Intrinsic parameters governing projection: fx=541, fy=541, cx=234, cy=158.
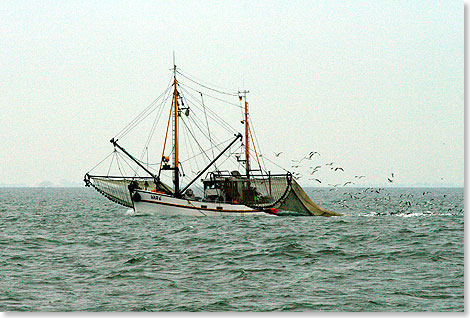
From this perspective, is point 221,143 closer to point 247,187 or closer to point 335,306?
point 247,187

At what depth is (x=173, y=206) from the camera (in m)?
41.4

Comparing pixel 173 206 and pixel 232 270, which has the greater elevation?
pixel 173 206

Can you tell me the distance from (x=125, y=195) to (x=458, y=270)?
34.1m

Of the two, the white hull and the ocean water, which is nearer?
Result: the ocean water

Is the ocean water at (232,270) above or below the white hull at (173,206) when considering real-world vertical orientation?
below

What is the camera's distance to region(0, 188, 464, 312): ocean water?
47.6 feet

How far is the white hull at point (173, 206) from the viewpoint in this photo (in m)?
41.4

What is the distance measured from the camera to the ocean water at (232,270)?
14.5 m

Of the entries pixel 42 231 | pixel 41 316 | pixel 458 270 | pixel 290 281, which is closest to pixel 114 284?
pixel 41 316

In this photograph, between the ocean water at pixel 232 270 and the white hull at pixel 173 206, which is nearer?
the ocean water at pixel 232 270

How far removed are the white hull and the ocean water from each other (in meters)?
8.85

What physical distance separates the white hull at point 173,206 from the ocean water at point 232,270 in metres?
8.85

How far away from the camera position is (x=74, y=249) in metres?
24.5

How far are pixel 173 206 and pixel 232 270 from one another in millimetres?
22788
